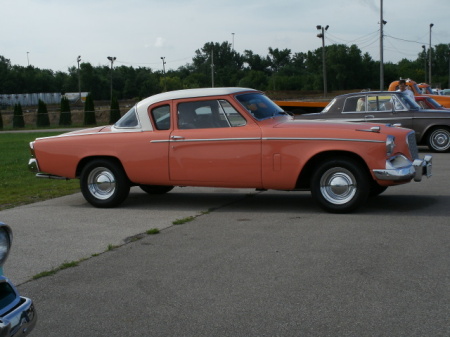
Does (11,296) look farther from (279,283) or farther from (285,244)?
(285,244)

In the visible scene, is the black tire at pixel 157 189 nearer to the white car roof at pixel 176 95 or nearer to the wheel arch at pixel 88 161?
the wheel arch at pixel 88 161

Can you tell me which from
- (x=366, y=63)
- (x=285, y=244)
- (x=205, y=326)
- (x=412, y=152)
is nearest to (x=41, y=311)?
(x=205, y=326)

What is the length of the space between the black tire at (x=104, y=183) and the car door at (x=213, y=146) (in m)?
0.78

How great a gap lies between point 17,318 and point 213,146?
5.77 metres

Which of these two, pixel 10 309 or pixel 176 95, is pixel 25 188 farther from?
pixel 10 309

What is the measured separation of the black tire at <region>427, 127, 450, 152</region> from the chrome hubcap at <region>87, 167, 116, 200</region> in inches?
408

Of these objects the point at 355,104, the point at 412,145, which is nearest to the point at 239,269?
the point at 412,145

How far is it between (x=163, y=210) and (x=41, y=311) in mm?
4319

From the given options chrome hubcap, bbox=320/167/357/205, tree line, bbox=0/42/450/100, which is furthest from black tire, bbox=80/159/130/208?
tree line, bbox=0/42/450/100

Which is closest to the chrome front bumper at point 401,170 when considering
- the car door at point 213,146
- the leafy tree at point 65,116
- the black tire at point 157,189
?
the car door at point 213,146

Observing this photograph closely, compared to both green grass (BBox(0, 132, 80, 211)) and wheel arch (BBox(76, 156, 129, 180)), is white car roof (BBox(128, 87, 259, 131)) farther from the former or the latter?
green grass (BBox(0, 132, 80, 211))

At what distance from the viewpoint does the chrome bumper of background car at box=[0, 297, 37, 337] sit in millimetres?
2996

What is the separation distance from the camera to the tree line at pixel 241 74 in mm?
117438

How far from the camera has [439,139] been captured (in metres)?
17.1
